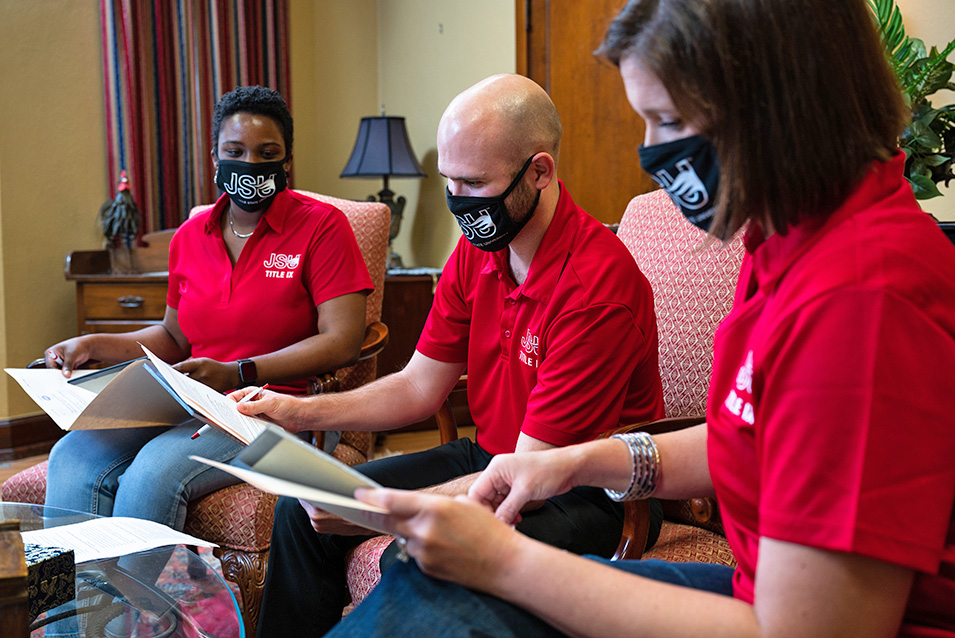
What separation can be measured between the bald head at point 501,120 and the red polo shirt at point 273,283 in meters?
0.63

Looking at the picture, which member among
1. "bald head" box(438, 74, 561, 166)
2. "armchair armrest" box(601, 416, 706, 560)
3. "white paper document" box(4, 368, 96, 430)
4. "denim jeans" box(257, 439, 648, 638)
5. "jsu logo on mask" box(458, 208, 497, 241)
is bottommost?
"denim jeans" box(257, 439, 648, 638)

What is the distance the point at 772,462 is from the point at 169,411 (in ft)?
4.33

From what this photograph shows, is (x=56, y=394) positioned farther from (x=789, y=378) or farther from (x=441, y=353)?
(x=789, y=378)

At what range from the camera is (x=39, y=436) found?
3.39 metres

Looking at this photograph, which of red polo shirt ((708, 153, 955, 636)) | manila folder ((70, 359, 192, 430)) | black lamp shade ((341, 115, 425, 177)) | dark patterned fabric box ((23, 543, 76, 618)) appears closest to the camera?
red polo shirt ((708, 153, 955, 636))

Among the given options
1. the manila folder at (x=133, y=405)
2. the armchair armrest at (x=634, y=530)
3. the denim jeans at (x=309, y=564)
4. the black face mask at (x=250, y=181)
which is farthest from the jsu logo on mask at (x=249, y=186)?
the armchair armrest at (x=634, y=530)

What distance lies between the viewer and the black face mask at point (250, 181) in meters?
1.93

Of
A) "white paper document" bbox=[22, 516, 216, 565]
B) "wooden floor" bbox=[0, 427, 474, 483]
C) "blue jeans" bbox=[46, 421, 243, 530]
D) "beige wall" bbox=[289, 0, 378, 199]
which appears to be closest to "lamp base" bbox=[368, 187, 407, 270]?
"beige wall" bbox=[289, 0, 378, 199]

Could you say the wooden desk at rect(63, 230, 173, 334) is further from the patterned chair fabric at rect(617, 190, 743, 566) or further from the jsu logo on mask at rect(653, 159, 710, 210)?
the jsu logo on mask at rect(653, 159, 710, 210)

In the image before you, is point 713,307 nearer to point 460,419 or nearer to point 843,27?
point 843,27

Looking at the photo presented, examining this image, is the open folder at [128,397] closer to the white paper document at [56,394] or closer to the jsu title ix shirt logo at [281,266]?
the white paper document at [56,394]

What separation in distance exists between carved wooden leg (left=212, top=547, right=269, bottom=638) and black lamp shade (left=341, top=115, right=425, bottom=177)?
263cm

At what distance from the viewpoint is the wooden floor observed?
319 centimetres

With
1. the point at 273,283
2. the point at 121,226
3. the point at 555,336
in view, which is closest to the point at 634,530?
the point at 555,336
